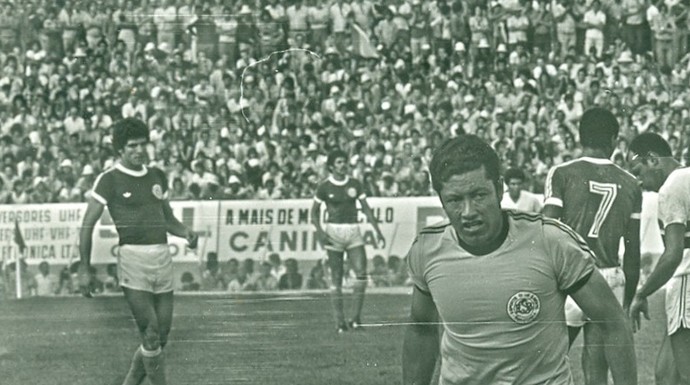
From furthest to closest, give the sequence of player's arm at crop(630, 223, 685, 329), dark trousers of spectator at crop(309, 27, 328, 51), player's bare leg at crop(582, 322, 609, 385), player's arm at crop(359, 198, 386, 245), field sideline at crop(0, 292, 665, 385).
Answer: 1. player's arm at crop(359, 198, 386, 245)
2. field sideline at crop(0, 292, 665, 385)
3. dark trousers of spectator at crop(309, 27, 328, 51)
4. player's bare leg at crop(582, 322, 609, 385)
5. player's arm at crop(630, 223, 685, 329)

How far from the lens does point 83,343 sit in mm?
6668

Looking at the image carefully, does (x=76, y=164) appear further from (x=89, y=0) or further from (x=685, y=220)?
(x=685, y=220)

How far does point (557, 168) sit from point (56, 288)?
2.65 metres

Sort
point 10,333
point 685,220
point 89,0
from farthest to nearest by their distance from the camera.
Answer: point 10,333 < point 89,0 < point 685,220

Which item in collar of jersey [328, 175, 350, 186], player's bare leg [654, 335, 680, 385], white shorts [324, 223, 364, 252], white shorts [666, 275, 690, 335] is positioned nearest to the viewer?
white shorts [666, 275, 690, 335]

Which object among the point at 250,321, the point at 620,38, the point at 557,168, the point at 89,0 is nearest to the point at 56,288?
the point at 250,321

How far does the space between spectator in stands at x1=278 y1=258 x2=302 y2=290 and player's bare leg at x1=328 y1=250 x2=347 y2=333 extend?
28 cm

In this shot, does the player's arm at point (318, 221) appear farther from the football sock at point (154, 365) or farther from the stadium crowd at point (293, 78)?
the football sock at point (154, 365)

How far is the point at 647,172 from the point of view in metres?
5.70

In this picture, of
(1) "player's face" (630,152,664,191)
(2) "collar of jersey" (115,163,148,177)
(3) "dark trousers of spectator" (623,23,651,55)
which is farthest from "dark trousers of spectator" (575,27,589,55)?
(2) "collar of jersey" (115,163,148,177)

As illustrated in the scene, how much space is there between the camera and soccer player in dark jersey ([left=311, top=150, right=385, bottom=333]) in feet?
20.9

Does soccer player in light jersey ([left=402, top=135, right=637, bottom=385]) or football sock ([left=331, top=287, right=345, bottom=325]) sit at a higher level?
soccer player in light jersey ([left=402, top=135, right=637, bottom=385])

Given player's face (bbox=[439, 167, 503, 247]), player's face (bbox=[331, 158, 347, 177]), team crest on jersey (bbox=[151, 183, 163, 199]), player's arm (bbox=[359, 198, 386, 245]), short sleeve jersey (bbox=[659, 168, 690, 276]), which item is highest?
player's face (bbox=[439, 167, 503, 247])

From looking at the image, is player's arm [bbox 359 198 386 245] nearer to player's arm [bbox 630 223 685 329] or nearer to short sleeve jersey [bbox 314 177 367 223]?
short sleeve jersey [bbox 314 177 367 223]
